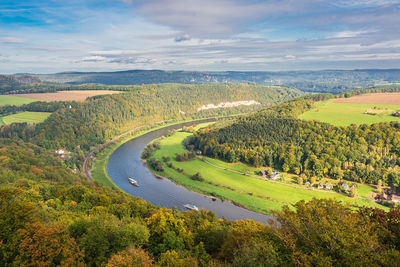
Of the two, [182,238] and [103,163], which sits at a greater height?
[182,238]

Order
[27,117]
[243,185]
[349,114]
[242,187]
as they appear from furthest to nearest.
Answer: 1. [27,117]
2. [349,114]
3. [243,185]
4. [242,187]

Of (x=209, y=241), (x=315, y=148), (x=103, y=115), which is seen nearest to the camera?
(x=209, y=241)

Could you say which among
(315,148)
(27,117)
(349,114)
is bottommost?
(315,148)

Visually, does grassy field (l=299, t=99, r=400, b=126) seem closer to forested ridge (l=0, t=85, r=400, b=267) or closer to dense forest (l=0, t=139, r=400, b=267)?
forested ridge (l=0, t=85, r=400, b=267)

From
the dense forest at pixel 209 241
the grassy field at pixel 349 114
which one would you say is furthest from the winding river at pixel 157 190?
the grassy field at pixel 349 114

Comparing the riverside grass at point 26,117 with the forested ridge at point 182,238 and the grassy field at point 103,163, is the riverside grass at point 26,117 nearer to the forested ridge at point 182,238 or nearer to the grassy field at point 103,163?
the grassy field at point 103,163

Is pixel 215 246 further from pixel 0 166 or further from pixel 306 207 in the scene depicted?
pixel 0 166

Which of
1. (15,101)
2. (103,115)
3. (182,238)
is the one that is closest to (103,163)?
(103,115)

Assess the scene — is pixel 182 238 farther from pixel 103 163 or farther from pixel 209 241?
pixel 103 163
